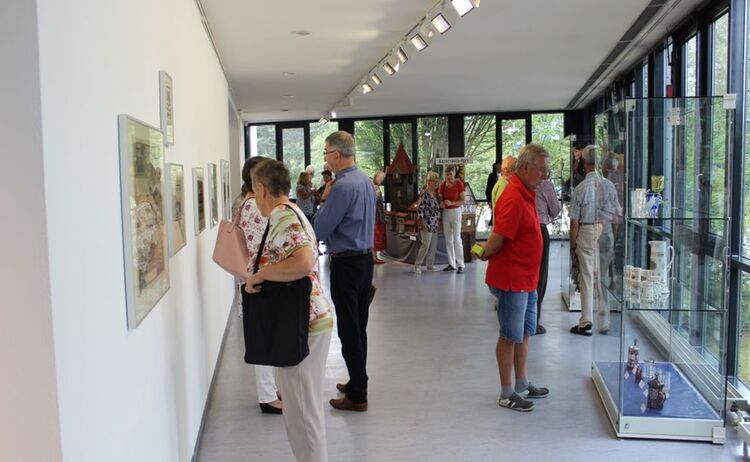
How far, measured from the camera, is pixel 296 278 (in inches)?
117

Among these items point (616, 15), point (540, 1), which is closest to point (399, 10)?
point (540, 1)

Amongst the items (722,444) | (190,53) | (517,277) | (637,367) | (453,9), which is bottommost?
(722,444)

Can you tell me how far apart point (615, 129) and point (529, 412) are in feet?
6.19

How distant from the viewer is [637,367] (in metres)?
4.33

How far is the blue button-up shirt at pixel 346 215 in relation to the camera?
4215 millimetres

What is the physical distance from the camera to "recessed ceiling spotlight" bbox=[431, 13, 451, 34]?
223 inches

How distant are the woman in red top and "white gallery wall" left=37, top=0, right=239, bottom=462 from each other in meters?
7.26

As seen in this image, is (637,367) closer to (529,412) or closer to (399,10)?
(529,412)

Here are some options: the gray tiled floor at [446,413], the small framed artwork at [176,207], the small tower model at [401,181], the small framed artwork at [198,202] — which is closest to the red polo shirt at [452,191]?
the gray tiled floor at [446,413]

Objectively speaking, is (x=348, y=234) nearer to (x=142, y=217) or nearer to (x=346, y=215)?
(x=346, y=215)

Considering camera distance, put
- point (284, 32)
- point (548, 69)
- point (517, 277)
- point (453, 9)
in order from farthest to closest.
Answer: point (548, 69)
point (284, 32)
point (453, 9)
point (517, 277)

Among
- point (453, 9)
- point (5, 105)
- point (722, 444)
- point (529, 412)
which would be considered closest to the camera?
point (5, 105)

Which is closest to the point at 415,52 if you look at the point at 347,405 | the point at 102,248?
the point at 347,405

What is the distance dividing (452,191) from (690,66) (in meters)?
4.55
